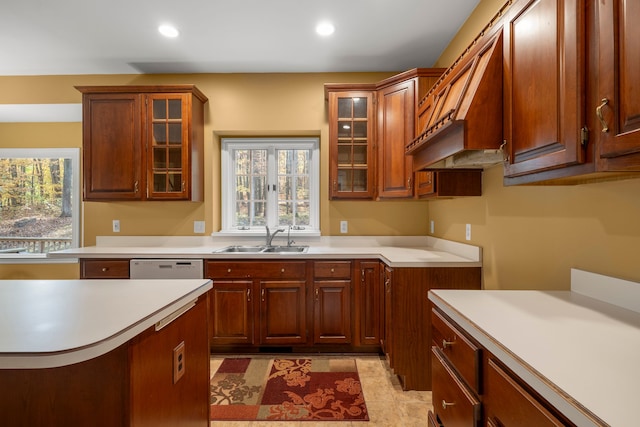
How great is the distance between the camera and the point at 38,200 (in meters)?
3.61

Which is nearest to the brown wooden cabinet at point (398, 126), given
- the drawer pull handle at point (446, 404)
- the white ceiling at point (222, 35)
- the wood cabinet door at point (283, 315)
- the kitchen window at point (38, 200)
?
the white ceiling at point (222, 35)

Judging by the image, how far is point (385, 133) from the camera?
273 cm

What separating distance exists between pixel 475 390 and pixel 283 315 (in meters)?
1.85

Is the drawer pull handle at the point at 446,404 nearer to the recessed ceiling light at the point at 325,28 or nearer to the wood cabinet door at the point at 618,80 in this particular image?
the wood cabinet door at the point at 618,80

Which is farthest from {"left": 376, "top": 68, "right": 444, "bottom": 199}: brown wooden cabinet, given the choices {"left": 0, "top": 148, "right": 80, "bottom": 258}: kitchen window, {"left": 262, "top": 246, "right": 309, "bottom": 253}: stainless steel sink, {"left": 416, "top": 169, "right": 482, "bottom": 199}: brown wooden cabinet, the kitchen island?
{"left": 0, "top": 148, "right": 80, "bottom": 258}: kitchen window

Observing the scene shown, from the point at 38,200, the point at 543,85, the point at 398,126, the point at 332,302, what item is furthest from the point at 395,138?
the point at 38,200

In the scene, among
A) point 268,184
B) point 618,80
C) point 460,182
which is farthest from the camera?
point 268,184

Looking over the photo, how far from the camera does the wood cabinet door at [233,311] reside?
259 cm

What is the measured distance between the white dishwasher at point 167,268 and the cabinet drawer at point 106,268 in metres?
0.08

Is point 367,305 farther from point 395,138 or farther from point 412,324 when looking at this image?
point 395,138

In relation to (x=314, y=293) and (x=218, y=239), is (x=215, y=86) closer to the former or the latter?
(x=218, y=239)

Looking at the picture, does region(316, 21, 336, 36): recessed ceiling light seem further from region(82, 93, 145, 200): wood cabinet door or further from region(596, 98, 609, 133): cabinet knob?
region(596, 98, 609, 133): cabinet knob

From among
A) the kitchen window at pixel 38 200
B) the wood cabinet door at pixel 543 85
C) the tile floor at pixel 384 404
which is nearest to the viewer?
the wood cabinet door at pixel 543 85

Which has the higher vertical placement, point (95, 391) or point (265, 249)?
point (265, 249)
